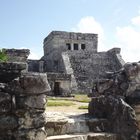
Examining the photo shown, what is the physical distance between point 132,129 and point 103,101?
2.98 feet

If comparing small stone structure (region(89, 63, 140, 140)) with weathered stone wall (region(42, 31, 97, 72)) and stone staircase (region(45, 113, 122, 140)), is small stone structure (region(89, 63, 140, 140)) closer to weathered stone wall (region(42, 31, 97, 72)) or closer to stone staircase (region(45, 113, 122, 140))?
stone staircase (region(45, 113, 122, 140))

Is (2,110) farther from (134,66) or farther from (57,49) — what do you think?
(57,49)

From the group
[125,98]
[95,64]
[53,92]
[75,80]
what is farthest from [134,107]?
[95,64]

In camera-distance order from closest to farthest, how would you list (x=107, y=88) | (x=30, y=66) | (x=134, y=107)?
(x=134, y=107) → (x=107, y=88) → (x=30, y=66)

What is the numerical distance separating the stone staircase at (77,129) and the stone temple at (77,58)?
2298cm

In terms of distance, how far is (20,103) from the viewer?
4.84 m

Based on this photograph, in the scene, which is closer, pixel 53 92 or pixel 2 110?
pixel 2 110

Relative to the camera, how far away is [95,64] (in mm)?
33281

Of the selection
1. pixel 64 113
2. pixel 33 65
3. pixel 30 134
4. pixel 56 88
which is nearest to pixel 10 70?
pixel 30 134

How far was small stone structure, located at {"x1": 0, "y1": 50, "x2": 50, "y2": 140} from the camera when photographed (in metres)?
4.74

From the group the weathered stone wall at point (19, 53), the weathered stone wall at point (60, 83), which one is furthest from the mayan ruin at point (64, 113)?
the weathered stone wall at point (19, 53)

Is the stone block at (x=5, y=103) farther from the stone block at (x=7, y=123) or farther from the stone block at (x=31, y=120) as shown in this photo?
the stone block at (x=31, y=120)

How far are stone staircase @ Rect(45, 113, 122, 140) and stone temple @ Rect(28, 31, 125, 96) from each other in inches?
905

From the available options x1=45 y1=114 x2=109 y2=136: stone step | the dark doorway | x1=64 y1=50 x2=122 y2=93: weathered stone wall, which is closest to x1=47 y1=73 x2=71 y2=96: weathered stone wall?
the dark doorway
